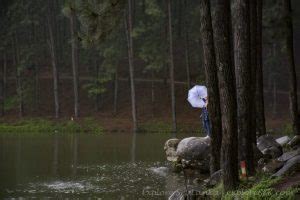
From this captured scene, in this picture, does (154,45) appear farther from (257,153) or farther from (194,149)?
(257,153)

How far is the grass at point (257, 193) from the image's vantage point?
9141 mm

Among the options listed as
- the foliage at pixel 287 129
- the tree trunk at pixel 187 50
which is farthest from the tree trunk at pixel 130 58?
the foliage at pixel 287 129

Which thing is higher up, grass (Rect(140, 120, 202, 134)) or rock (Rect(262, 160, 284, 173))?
rock (Rect(262, 160, 284, 173))

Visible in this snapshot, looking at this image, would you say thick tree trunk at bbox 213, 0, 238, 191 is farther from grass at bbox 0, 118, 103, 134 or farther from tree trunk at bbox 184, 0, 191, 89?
tree trunk at bbox 184, 0, 191, 89

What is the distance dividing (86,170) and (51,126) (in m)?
22.2

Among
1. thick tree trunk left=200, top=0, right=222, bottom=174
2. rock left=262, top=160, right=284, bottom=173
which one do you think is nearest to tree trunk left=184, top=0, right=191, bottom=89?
thick tree trunk left=200, top=0, right=222, bottom=174

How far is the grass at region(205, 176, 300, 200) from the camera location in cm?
914

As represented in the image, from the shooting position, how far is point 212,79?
13906 millimetres

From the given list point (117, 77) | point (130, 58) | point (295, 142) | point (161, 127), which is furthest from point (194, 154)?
point (117, 77)

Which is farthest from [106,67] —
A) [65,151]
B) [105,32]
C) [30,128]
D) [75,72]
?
[105,32]

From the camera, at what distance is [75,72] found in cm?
4372

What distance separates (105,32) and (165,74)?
31.5 meters

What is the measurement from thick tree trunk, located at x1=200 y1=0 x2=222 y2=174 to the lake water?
5.11 feet

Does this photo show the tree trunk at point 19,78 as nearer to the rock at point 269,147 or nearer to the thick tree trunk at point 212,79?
the rock at point 269,147
